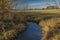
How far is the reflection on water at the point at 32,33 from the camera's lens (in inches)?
74.7

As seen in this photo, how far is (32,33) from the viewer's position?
1914 millimetres

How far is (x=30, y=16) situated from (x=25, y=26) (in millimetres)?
129

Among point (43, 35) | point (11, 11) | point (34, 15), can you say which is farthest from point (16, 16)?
point (43, 35)

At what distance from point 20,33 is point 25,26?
10cm

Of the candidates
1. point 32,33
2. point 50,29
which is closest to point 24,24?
point 32,33

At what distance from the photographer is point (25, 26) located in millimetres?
1951

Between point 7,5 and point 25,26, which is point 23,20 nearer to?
point 25,26

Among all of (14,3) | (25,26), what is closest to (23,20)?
(25,26)

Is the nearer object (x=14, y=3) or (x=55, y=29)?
(x=55, y=29)

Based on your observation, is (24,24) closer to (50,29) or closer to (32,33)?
(32,33)

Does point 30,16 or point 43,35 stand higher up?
point 30,16

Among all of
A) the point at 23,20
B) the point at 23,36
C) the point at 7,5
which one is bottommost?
the point at 23,36

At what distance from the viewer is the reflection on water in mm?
1898

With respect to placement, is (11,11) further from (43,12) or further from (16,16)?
(43,12)
